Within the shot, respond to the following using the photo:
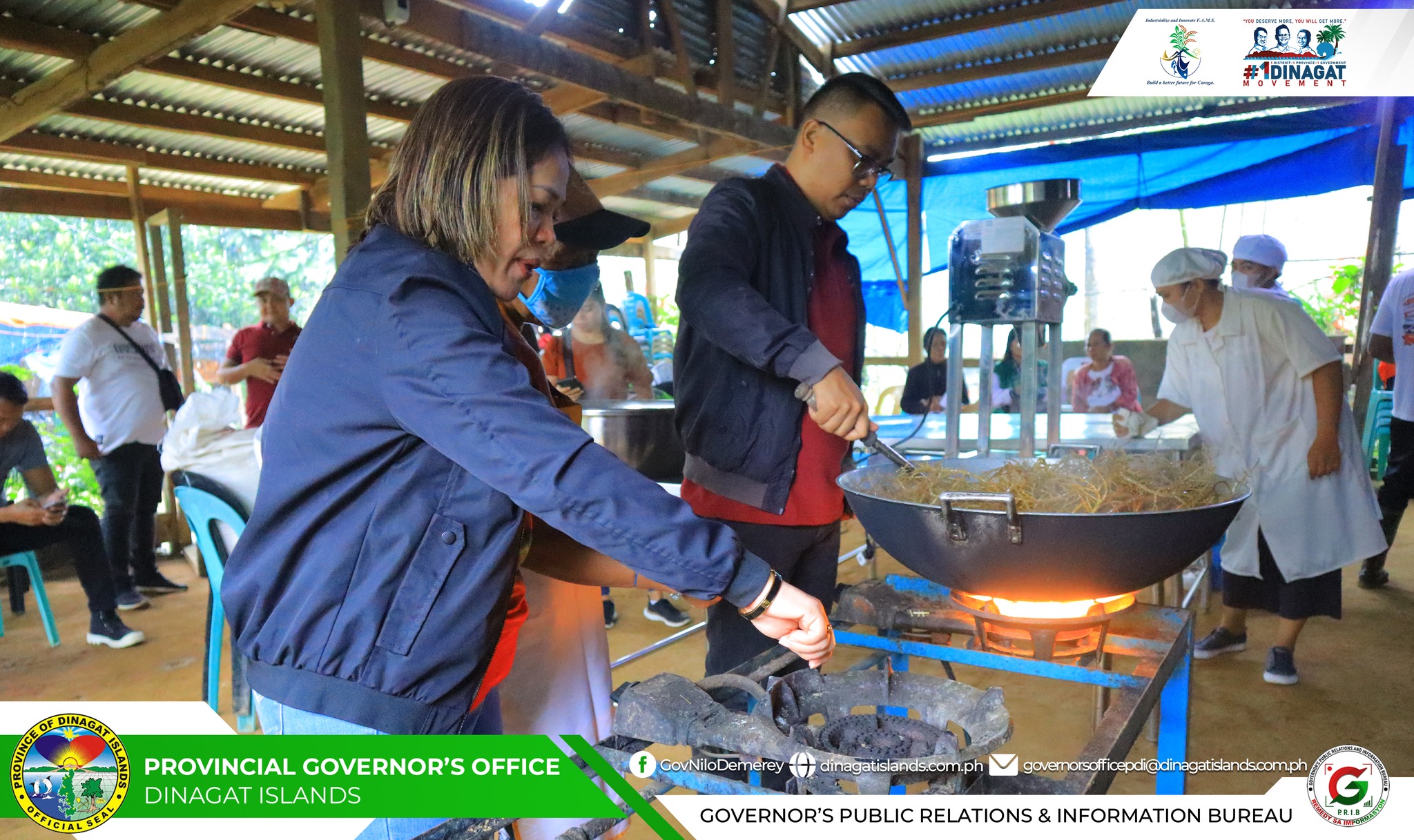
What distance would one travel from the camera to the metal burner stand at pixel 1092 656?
1.43 metres

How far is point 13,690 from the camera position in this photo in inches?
146

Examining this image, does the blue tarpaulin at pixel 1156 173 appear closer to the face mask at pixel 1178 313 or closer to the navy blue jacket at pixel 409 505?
the face mask at pixel 1178 313

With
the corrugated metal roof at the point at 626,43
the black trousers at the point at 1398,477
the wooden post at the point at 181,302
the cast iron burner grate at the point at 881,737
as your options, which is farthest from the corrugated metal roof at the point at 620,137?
the cast iron burner grate at the point at 881,737

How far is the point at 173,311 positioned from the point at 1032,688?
6.08m

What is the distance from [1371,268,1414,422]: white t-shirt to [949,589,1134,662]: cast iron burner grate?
12.5 ft

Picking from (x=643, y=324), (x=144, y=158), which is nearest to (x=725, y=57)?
(x=643, y=324)

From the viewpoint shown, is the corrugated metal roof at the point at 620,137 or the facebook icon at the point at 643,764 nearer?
the facebook icon at the point at 643,764

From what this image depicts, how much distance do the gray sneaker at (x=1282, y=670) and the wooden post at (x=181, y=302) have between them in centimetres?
623

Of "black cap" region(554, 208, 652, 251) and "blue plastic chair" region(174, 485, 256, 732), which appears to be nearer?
"black cap" region(554, 208, 652, 251)

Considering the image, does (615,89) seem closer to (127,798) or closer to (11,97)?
(11,97)

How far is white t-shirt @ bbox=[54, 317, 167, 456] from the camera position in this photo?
4742 millimetres

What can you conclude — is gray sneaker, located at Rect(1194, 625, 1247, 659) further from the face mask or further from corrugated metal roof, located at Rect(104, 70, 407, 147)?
corrugated metal roof, located at Rect(104, 70, 407, 147)

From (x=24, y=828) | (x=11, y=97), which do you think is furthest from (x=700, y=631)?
(x=11, y=97)

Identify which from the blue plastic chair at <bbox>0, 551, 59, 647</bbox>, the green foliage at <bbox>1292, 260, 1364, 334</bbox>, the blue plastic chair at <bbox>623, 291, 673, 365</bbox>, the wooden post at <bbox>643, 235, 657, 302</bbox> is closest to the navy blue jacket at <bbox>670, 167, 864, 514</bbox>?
the blue plastic chair at <bbox>0, 551, 59, 647</bbox>
